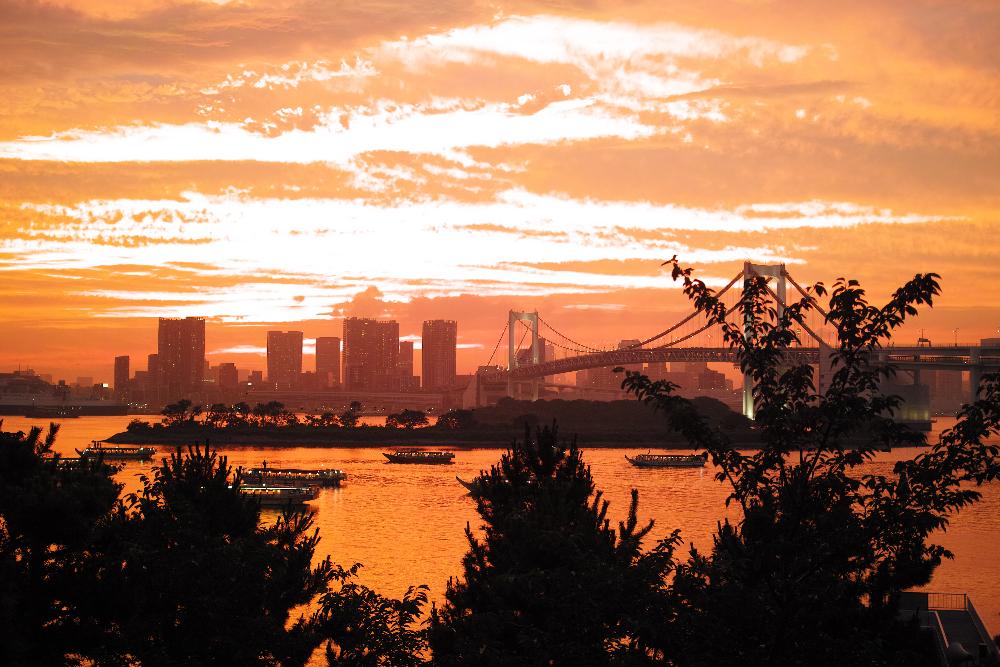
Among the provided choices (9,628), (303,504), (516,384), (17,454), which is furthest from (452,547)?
(516,384)

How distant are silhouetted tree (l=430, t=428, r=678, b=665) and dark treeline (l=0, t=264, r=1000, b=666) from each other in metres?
0.02

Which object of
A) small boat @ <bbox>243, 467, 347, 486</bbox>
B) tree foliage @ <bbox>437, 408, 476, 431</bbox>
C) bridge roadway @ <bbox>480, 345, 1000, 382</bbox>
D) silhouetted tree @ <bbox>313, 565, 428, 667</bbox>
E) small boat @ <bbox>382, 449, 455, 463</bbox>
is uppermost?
bridge roadway @ <bbox>480, 345, 1000, 382</bbox>

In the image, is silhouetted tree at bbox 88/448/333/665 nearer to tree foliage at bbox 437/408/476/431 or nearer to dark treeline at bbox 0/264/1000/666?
dark treeline at bbox 0/264/1000/666

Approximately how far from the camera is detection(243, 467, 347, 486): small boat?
40938 mm

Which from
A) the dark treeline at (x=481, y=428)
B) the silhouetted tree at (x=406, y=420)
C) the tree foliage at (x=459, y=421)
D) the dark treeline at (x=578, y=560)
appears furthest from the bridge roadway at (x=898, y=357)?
the dark treeline at (x=578, y=560)

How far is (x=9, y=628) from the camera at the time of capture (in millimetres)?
8484

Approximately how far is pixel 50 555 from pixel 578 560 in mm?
5680

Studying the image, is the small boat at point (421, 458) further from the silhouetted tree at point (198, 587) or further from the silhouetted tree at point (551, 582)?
the silhouetted tree at point (198, 587)

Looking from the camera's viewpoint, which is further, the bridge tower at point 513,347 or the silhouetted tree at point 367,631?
the bridge tower at point 513,347

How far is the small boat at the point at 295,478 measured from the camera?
40938 mm

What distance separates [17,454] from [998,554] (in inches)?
901

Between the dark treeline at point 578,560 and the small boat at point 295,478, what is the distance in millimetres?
30044

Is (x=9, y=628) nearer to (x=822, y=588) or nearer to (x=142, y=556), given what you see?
(x=142, y=556)

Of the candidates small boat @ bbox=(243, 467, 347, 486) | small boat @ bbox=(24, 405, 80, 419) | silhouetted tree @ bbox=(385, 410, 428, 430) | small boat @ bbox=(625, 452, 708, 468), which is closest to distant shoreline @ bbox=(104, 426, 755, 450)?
silhouetted tree @ bbox=(385, 410, 428, 430)
